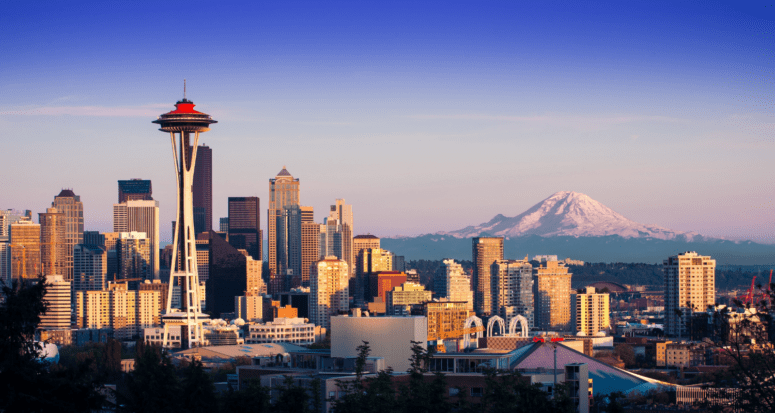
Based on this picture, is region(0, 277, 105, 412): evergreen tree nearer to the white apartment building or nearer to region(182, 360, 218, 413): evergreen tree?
region(182, 360, 218, 413): evergreen tree

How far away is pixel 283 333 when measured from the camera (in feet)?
635

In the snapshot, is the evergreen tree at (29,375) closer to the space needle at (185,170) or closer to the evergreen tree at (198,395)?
the evergreen tree at (198,395)

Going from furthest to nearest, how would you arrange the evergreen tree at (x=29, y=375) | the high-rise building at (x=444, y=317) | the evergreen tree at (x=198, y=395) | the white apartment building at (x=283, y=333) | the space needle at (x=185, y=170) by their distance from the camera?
1. the white apartment building at (x=283, y=333)
2. the high-rise building at (x=444, y=317)
3. the space needle at (x=185, y=170)
4. the evergreen tree at (x=198, y=395)
5. the evergreen tree at (x=29, y=375)

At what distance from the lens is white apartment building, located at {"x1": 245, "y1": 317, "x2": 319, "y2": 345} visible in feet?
627

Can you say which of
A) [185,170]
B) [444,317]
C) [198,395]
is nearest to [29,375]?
[198,395]

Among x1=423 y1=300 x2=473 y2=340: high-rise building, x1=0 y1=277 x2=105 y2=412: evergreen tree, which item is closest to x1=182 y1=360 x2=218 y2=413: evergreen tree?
x1=0 y1=277 x2=105 y2=412: evergreen tree

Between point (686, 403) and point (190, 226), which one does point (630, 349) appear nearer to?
point (686, 403)

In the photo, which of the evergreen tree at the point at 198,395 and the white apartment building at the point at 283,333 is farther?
the white apartment building at the point at 283,333

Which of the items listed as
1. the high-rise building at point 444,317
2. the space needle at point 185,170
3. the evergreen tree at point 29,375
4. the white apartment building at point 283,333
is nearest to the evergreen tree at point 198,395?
the evergreen tree at point 29,375

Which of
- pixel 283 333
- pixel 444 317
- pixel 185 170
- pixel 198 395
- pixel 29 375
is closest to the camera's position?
pixel 29 375

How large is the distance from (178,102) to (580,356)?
85.3 metres

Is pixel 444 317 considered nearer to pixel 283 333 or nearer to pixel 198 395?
pixel 283 333

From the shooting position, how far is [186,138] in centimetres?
15838

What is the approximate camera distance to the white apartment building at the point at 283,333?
191125mm
